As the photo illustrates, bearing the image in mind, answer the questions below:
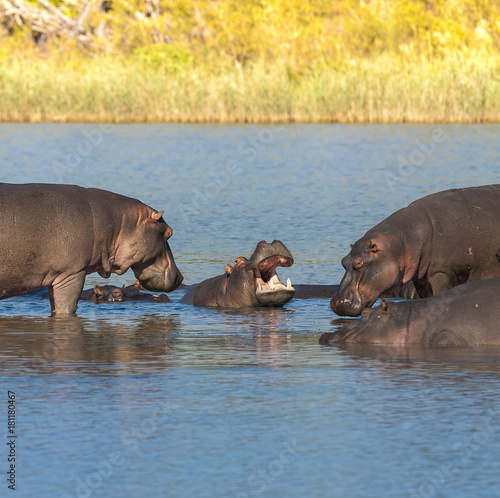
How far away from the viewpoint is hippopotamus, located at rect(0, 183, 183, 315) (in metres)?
7.97

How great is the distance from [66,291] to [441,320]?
2.86m

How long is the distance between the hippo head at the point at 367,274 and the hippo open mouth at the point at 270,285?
31.9 inches

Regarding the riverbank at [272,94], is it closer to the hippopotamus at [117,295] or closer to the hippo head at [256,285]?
the hippopotamus at [117,295]

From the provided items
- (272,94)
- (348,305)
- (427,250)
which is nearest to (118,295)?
(348,305)

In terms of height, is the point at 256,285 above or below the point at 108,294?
above

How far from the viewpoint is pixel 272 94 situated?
29156 millimetres

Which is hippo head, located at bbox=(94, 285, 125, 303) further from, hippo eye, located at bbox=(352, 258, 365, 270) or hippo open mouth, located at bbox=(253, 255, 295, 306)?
hippo eye, located at bbox=(352, 258, 365, 270)

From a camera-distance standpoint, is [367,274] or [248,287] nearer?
[367,274]

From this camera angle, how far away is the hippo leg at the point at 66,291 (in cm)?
827

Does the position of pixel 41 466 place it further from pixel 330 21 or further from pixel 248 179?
pixel 330 21

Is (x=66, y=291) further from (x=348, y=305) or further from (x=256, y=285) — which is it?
(x=348, y=305)

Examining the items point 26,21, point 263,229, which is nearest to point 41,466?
point 263,229

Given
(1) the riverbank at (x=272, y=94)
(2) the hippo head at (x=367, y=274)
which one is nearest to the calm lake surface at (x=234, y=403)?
(2) the hippo head at (x=367, y=274)

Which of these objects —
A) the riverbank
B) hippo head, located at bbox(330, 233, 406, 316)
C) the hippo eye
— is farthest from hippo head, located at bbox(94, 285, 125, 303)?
the riverbank
